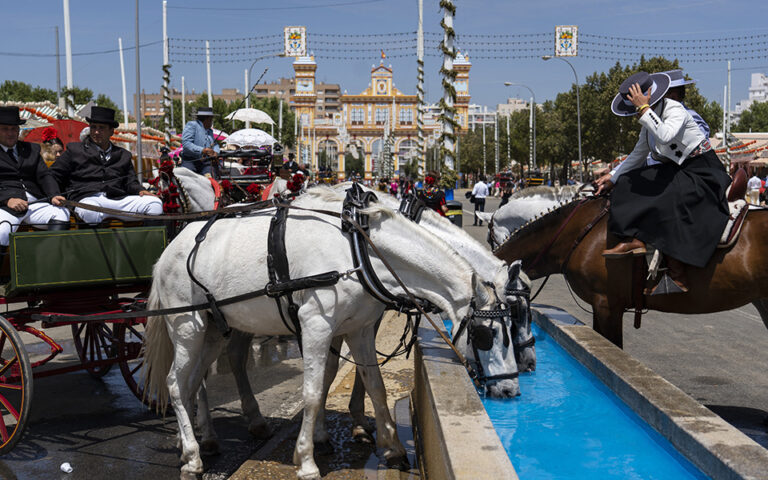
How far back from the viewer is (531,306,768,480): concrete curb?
11.5 feet

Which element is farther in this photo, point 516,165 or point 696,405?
point 516,165

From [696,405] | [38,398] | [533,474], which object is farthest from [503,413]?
[38,398]

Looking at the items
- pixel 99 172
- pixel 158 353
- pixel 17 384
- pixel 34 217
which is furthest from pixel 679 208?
pixel 17 384

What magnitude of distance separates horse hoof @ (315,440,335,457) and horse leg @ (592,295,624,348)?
2.69 meters

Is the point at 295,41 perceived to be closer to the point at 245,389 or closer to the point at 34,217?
the point at 34,217

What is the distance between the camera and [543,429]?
5.24 metres

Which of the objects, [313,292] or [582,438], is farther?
[582,438]

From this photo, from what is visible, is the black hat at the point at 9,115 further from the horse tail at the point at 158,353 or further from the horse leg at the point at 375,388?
the horse leg at the point at 375,388

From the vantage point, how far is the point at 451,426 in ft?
12.8

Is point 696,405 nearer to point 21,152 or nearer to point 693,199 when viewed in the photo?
point 693,199

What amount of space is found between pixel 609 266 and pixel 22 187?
5.47 metres

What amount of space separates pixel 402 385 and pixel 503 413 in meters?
2.17

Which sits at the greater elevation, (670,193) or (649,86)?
(649,86)

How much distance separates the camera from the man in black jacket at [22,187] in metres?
6.24
